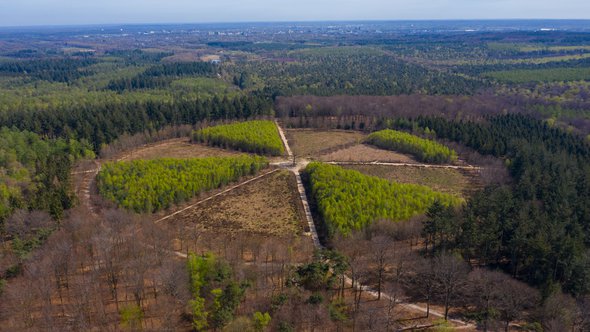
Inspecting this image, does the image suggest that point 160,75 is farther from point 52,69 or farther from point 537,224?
point 537,224

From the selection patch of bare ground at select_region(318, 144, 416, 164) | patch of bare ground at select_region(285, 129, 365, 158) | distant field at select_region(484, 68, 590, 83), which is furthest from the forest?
distant field at select_region(484, 68, 590, 83)

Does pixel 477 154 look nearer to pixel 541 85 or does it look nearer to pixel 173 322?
pixel 173 322

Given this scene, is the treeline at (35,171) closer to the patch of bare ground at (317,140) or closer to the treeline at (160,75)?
the patch of bare ground at (317,140)

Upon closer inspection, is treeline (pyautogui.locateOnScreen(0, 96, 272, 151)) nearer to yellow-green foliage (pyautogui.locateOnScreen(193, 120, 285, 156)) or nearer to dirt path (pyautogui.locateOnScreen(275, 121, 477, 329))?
yellow-green foliage (pyautogui.locateOnScreen(193, 120, 285, 156))

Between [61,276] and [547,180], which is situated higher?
[547,180]

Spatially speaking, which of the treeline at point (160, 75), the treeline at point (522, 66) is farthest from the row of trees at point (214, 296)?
the treeline at point (522, 66)

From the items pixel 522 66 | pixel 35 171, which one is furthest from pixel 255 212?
pixel 522 66

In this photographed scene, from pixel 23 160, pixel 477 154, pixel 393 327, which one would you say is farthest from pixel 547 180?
pixel 23 160
